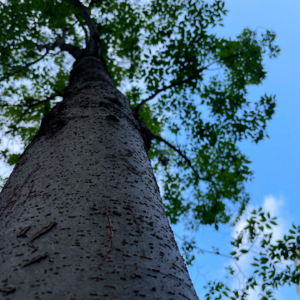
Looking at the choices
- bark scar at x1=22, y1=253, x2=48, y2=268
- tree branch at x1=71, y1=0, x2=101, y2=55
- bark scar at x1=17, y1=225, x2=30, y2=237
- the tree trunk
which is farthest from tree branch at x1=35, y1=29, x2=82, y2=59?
bark scar at x1=22, y1=253, x2=48, y2=268

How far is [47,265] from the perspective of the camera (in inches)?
29.2

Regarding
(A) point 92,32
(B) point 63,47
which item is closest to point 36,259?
(A) point 92,32

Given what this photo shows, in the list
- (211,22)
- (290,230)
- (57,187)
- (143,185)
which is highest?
(211,22)

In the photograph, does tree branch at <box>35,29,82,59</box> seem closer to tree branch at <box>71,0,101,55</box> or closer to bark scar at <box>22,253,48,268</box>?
tree branch at <box>71,0,101,55</box>

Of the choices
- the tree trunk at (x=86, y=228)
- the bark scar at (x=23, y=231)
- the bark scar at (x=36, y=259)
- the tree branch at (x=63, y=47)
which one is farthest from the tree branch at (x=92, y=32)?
the bark scar at (x=36, y=259)

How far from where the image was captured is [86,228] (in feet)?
2.93

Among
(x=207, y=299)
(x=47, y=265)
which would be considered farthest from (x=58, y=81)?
(x=47, y=265)

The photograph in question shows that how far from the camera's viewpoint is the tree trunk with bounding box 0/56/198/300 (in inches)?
28.0

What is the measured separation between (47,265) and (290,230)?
287 centimetres

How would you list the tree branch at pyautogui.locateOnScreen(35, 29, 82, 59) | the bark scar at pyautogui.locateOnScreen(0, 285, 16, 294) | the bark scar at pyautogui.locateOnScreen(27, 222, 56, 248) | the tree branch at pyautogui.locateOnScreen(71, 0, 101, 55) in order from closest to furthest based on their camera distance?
the bark scar at pyautogui.locateOnScreen(0, 285, 16, 294) → the bark scar at pyautogui.locateOnScreen(27, 222, 56, 248) → the tree branch at pyautogui.locateOnScreen(71, 0, 101, 55) → the tree branch at pyautogui.locateOnScreen(35, 29, 82, 59)

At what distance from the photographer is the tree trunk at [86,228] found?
71 centimetres

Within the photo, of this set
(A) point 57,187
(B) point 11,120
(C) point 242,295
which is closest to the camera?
(A) point 57,187

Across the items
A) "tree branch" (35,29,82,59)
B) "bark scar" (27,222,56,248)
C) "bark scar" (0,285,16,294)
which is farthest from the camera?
"tree branch" (35,29,82,59)

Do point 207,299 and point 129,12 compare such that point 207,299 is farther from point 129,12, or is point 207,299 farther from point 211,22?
point 129,12
